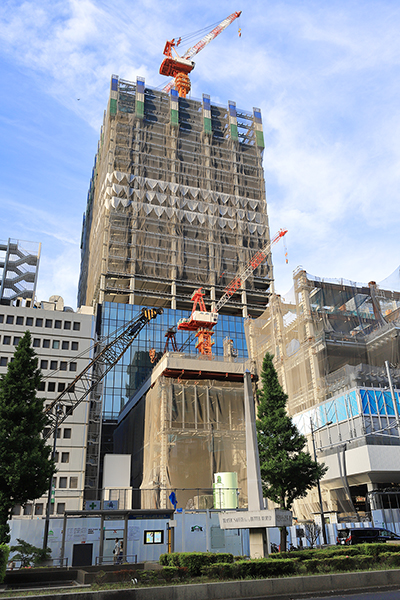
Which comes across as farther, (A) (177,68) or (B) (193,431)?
(A) (177,68)

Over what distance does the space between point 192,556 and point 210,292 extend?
272ft

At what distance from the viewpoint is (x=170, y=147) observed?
111 metres

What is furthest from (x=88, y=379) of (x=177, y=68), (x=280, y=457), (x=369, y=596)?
(x=177, y=68)

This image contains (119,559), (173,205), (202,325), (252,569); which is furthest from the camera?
(173,205)

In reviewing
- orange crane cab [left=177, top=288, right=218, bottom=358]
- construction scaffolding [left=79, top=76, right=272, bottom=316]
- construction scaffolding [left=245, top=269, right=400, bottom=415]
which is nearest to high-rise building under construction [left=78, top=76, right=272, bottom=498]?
construction scaffolding [left=79, top=76, right=272, bottom=316]

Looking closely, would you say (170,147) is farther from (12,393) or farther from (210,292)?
(12,393)

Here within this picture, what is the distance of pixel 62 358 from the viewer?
63625 millimetres

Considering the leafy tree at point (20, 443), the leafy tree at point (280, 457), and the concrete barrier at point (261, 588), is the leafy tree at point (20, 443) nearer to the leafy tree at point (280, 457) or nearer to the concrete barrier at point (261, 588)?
the concrete barrier at point (261, 588)

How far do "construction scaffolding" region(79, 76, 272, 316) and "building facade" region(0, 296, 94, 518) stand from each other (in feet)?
102

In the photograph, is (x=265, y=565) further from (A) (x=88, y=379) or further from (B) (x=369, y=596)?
(A) (x=88, y=379)

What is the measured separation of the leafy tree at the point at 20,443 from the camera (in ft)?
86.7

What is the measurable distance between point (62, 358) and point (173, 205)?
50576 millimetres

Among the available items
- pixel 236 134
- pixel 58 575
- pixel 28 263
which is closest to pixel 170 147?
pixel 236 134

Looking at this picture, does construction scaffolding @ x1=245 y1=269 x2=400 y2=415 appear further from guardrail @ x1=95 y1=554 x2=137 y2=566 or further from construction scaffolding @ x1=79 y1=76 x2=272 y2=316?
construction scaffolding @ x1=79 y1=76 x2=272 y2=316
